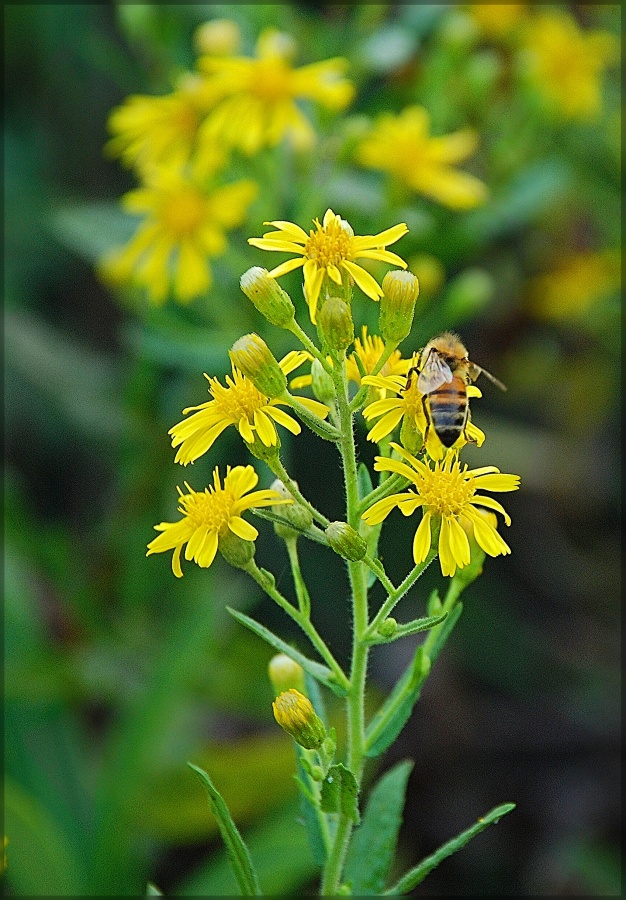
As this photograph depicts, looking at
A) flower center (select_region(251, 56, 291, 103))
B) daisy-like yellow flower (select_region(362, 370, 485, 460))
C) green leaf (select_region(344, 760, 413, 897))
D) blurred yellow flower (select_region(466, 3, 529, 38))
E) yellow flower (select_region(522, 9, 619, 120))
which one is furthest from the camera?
blurred yellow flower (select_region(466, 3, 529, 38))

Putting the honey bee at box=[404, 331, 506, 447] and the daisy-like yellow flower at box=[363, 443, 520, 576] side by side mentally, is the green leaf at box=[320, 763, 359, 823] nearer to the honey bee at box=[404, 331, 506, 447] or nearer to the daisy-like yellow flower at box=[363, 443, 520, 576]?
the daisy-like yellow flower at box=[363, 443, 520, 576]

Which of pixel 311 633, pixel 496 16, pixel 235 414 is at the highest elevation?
pixel 496 16

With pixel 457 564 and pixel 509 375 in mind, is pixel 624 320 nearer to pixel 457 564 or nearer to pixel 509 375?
pixel 509 375

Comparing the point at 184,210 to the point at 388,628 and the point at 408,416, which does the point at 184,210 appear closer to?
the point at 408,416

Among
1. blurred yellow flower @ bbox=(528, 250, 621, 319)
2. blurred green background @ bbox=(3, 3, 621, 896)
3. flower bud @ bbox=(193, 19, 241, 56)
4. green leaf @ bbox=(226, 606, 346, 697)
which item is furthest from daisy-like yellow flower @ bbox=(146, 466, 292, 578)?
blurred yellow flower @ bbox=(528, 250, 621, 319)

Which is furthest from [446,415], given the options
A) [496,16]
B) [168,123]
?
[496,16]

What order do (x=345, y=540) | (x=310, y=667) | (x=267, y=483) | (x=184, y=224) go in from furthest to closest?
(x=184, y=224), (x=267, y=483), (x=310, y=667), (x=345, y=540)

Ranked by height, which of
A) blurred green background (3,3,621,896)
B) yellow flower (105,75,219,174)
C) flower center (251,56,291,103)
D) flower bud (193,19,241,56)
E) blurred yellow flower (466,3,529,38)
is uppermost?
blurred yellow flower (466,3,529,38)

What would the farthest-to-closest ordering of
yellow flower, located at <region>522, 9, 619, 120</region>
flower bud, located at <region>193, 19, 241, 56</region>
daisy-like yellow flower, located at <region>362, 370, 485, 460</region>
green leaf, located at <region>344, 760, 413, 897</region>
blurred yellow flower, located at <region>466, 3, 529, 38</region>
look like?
1. blurred yellow flower, located at <region>466, 3, 529, 38</region>
2. yellow flower, located at <region>522, 9, 619, 120</region>
3. flower bud, located at <region>193, 19, 241, 56</region>
4. green leaf, located at <region>344, 760, 413, 897</region>
5. daisy-like yellow flower, located at <region>362, 370, 485, 460</region>
